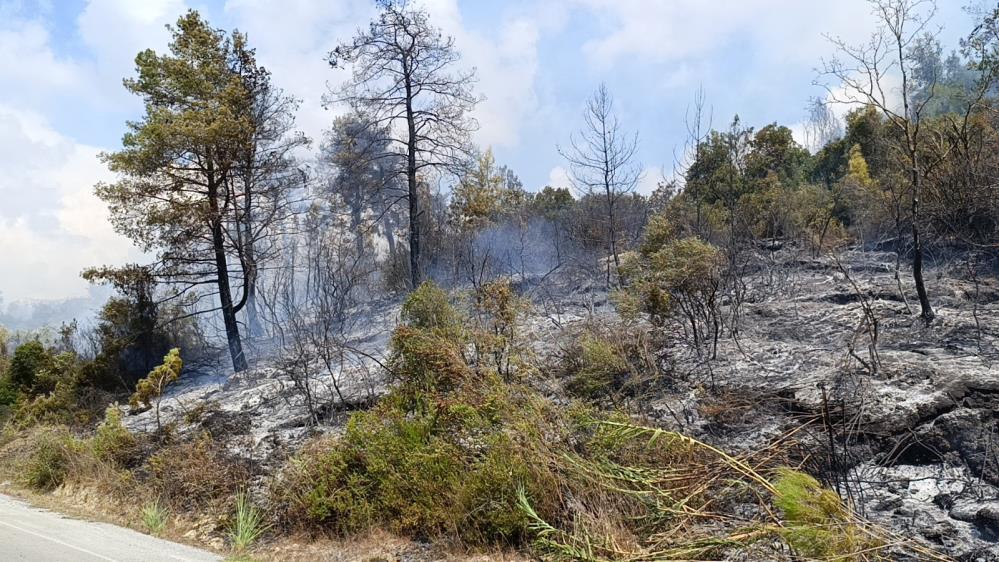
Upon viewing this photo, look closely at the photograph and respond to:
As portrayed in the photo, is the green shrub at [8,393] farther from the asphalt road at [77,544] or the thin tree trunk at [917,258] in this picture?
the thin tree trunk at [917,258]

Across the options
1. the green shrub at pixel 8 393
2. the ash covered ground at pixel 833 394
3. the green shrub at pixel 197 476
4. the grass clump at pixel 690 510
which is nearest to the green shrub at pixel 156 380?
the ash covered ground at pixel 833 394

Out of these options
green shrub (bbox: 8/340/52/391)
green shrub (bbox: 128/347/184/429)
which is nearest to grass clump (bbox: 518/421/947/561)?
green shrub (bbox: 128/347/184/429)

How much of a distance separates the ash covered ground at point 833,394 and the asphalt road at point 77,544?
2105 mm

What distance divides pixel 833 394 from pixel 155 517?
28.4 feet

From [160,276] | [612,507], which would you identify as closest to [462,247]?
[160,276]

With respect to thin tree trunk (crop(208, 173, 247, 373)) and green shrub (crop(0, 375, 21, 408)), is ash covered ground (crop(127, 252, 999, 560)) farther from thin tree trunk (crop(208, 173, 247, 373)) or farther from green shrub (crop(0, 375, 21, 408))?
green shrub (crop(0, 375, 21, 408))

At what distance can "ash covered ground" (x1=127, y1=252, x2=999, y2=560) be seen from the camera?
19.4ft

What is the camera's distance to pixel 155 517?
9039mm

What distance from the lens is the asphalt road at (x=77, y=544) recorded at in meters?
6.89

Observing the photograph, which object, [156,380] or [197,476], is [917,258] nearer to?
[197,476]

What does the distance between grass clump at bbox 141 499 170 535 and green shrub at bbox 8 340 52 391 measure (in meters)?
11.3

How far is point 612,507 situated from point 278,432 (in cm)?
684

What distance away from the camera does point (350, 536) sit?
7.80m

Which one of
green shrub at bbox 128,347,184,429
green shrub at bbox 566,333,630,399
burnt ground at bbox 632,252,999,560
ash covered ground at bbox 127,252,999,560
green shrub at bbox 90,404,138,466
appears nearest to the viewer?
burnt ground at bbox 632,252,999,560
